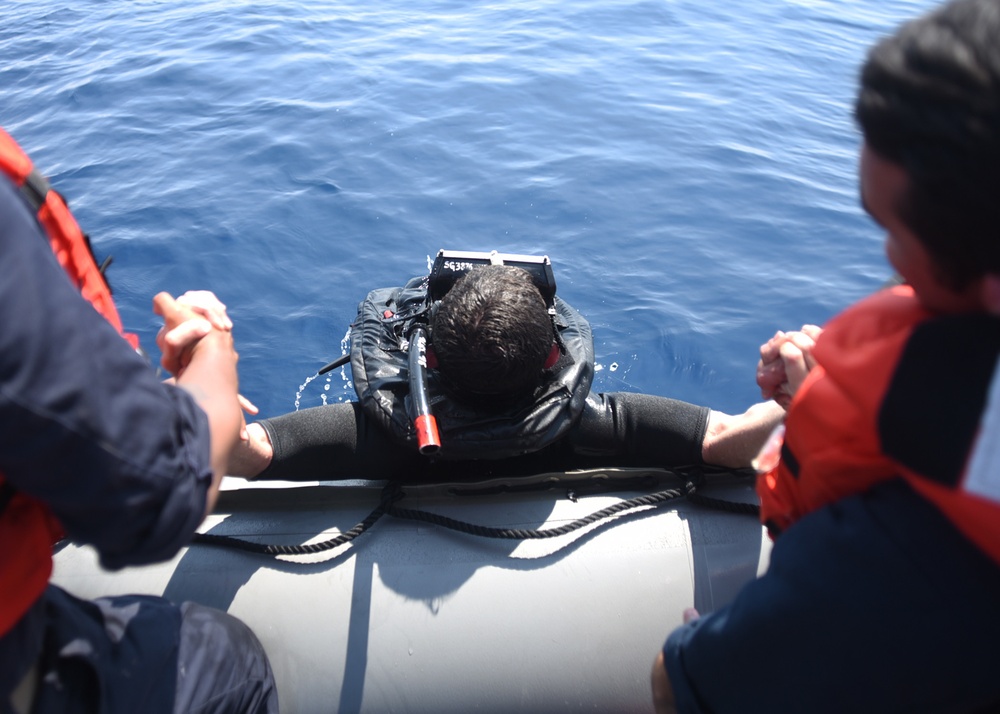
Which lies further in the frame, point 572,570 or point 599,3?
point 599,3

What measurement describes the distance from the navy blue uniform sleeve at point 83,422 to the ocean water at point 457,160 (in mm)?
2726

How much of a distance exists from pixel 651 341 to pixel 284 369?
5.82 ft

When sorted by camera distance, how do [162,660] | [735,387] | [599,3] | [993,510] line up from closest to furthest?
[993,510]
[162,660]
[735,387]
[599,3]

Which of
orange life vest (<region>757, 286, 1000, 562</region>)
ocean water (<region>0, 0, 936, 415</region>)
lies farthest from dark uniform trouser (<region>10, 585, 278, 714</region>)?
ocean water (<region>0, 0, 936, 415</region>)

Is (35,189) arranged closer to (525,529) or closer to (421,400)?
(421,400)

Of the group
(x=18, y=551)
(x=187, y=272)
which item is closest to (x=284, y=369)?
(x=187, y=272)

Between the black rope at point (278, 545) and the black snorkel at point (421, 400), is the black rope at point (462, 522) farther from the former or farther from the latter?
the black snorkel at point (421, 400)

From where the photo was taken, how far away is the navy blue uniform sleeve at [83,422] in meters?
0.80

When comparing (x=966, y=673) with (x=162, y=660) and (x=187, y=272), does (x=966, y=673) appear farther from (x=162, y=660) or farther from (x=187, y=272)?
(x=187, y=272)

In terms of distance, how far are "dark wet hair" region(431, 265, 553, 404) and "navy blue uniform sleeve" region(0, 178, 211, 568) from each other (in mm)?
953

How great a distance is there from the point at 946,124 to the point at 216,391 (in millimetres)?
952

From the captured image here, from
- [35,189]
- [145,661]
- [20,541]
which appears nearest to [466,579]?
[145,661]

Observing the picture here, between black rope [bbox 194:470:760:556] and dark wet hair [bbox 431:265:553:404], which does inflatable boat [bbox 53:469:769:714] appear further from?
dark wet hair [bbox 431:265:553:404]

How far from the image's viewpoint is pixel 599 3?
811 centimetres
